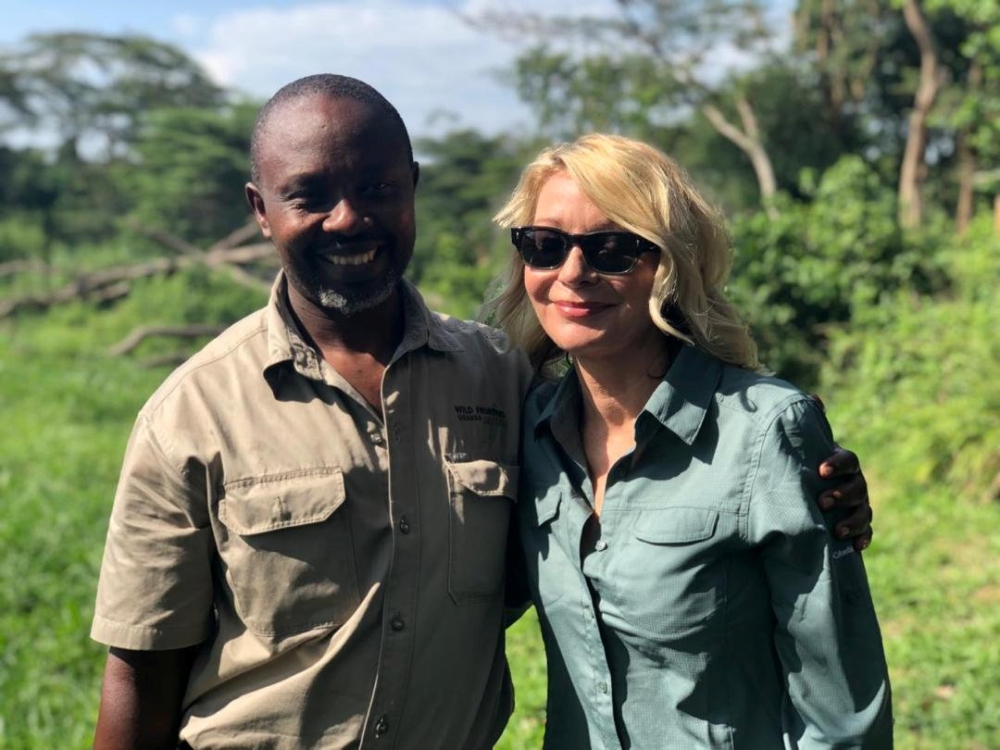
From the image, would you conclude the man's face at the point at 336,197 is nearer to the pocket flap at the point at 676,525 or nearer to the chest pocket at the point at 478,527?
the chest pocket at the point at 478,527

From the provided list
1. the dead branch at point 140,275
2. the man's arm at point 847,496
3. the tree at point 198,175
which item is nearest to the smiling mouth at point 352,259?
the man's arm at point 847,496

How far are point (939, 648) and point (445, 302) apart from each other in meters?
9.20

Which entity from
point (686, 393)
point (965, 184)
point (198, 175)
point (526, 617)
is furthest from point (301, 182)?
point (198, 175)

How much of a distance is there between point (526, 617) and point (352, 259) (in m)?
3.83

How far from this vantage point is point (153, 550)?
2.02 meters

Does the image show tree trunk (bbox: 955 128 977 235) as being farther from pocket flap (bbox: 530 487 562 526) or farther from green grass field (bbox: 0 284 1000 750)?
pocket flap (bbox: 530 487 562 526)

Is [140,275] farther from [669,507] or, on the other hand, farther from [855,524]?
[855,524]

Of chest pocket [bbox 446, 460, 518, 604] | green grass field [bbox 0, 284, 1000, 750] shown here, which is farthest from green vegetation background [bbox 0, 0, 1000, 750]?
chest pocket [bbox 446, 460, 518, 604]

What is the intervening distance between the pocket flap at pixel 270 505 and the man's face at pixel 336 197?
1.16 ft

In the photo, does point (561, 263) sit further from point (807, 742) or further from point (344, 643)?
point (807, 742)

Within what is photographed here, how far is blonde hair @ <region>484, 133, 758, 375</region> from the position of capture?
208 centimetres

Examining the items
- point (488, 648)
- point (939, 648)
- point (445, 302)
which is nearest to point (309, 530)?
point (488, 648)

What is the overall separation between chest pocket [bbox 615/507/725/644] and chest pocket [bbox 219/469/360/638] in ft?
1.75

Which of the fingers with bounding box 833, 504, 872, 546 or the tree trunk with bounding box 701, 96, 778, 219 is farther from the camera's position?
the tree trunk with bounding box 701, 96, 778, 219
